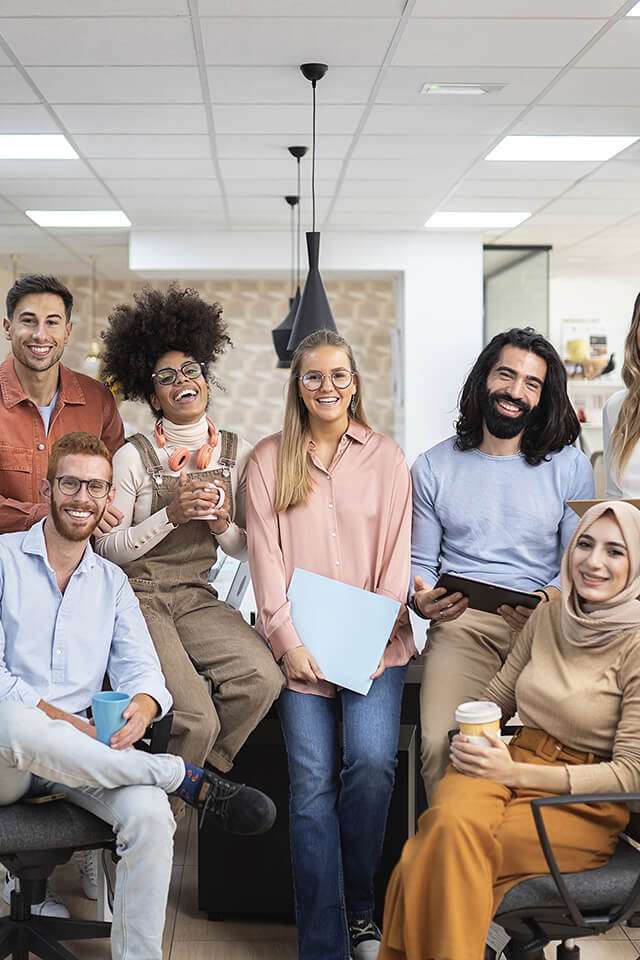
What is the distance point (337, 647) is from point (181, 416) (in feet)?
2.66

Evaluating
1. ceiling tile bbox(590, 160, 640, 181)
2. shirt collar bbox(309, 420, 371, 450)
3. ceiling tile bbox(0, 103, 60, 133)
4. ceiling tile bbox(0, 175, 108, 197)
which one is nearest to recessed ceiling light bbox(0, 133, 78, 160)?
ceiling tile bbox(0, 103, 60, 133)

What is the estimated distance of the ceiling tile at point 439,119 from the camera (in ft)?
17.8

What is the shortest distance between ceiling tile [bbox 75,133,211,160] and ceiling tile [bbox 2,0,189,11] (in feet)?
5.49

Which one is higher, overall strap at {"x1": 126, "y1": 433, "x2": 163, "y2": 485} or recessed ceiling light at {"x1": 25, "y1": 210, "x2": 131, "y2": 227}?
recessed ceiling light at {"x1": 25, "y1": 210, "x2": 131, "y2": 227}

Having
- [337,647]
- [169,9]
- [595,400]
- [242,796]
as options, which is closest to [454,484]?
[337,647]

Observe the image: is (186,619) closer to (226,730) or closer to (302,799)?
(226,730)

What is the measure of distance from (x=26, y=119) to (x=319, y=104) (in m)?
1.55

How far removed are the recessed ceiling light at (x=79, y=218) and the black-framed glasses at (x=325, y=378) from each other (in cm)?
552

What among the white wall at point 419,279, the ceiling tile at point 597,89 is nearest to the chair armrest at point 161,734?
the ceiling tile at point 597,89

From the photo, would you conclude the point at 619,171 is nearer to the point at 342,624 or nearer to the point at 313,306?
the point at 313,306

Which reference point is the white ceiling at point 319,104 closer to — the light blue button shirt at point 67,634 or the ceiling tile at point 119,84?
the ceiling tile at point 119,84

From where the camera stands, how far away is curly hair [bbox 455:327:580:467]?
3023mm

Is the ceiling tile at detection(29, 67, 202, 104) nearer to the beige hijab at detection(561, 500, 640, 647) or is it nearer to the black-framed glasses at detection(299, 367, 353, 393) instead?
the black-framed glasses at detection(299, 367, 353, 393)

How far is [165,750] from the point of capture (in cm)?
254
